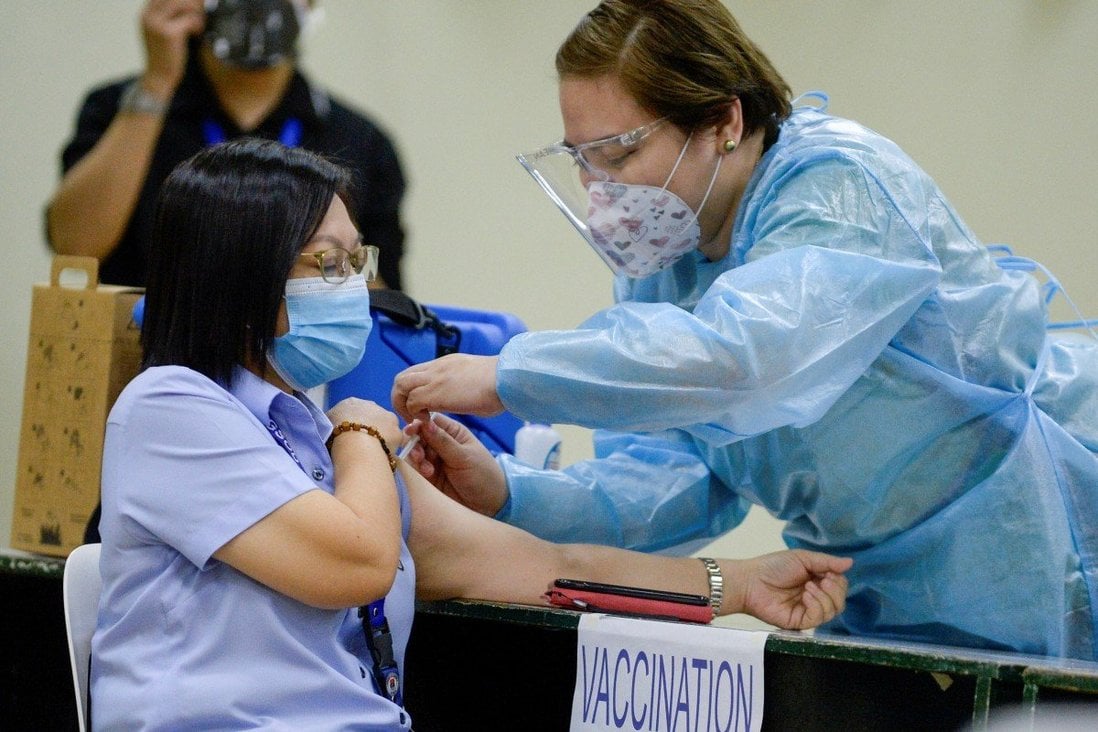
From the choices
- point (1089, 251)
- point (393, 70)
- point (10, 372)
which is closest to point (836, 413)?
point (1089, 251)

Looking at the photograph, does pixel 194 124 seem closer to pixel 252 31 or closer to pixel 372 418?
pixel 252 31

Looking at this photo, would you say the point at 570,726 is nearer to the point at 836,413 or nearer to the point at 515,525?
the point at 515,525

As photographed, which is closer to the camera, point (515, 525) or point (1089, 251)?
point (515, 525)

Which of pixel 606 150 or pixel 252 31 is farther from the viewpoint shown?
pixel 252 31

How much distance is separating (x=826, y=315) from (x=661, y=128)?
14.6 inches

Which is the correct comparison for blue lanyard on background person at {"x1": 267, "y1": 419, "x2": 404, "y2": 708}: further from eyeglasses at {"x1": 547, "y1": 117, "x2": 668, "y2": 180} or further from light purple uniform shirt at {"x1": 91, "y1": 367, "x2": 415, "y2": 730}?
eyeglasses at {"x1": 547, "y1": 117, "x2": 668, "y2": 180}

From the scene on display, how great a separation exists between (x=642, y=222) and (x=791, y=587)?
0.55m

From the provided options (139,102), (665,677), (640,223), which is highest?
(139,102)

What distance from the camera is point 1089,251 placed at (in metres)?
3.22

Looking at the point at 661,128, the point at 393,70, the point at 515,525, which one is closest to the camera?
the point at 661,128

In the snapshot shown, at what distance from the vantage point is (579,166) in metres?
1.81

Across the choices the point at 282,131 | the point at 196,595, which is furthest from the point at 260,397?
the point at 282,131

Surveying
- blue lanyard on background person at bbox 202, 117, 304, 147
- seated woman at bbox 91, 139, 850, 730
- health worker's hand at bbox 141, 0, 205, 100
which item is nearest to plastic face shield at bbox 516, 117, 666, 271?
seated woman at bbox 91, 139, 850, 730

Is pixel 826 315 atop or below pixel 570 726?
atop
